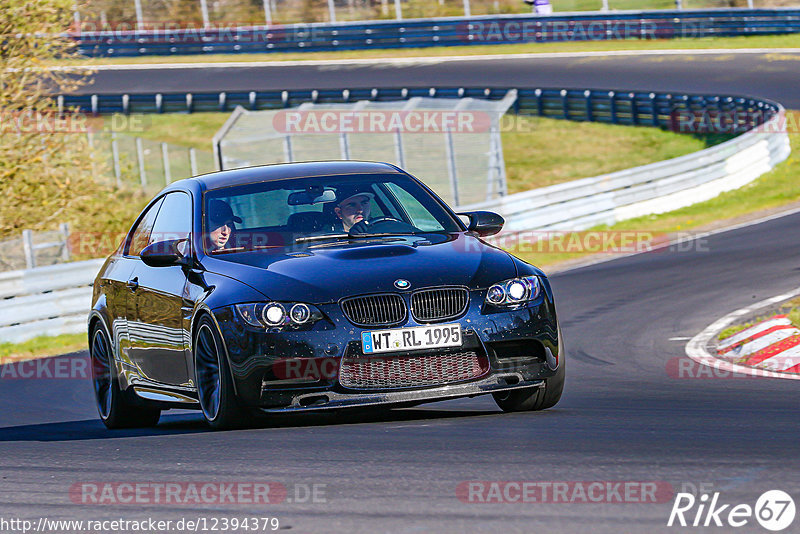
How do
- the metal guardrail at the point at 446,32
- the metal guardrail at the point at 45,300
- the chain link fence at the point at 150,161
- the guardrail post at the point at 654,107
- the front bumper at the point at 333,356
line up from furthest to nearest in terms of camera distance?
the metal guardrail at the point at 446,32, the guardrail post at the point at 654,107, the chain link fence at the point at 150,161, the metal guardrail at the point at 45,300, the front bumper at the point at 333,356

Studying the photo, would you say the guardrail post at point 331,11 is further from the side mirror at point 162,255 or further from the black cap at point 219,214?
the side mirror at point 162,255

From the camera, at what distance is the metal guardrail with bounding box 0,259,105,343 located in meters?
15.7

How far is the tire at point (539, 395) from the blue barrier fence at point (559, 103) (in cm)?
2246

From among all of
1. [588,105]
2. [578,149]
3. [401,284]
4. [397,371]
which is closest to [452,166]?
[578,149]

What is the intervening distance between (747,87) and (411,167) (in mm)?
14505

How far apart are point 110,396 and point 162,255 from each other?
5.15 feet

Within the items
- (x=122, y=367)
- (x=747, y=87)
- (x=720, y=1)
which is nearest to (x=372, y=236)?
(x=122, y=367)

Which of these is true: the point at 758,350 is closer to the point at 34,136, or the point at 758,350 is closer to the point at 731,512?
the point at 731,512

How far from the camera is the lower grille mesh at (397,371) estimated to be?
6.65 metres

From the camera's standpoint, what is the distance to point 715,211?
22.6 meters

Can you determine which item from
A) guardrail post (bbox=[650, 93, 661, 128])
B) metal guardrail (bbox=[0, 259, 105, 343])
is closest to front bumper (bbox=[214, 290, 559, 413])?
metal guardrail (bbox=[0, 259, 105, 343])

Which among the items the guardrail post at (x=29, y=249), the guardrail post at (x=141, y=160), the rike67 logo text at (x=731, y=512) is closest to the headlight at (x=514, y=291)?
the rike67 logo text at (x=731, y=512)

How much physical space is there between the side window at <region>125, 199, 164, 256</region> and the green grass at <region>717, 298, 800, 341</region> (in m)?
5.27

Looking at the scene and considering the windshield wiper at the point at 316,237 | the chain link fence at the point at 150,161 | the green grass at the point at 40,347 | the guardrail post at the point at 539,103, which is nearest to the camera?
the windshield wiper at the point at 316,237
